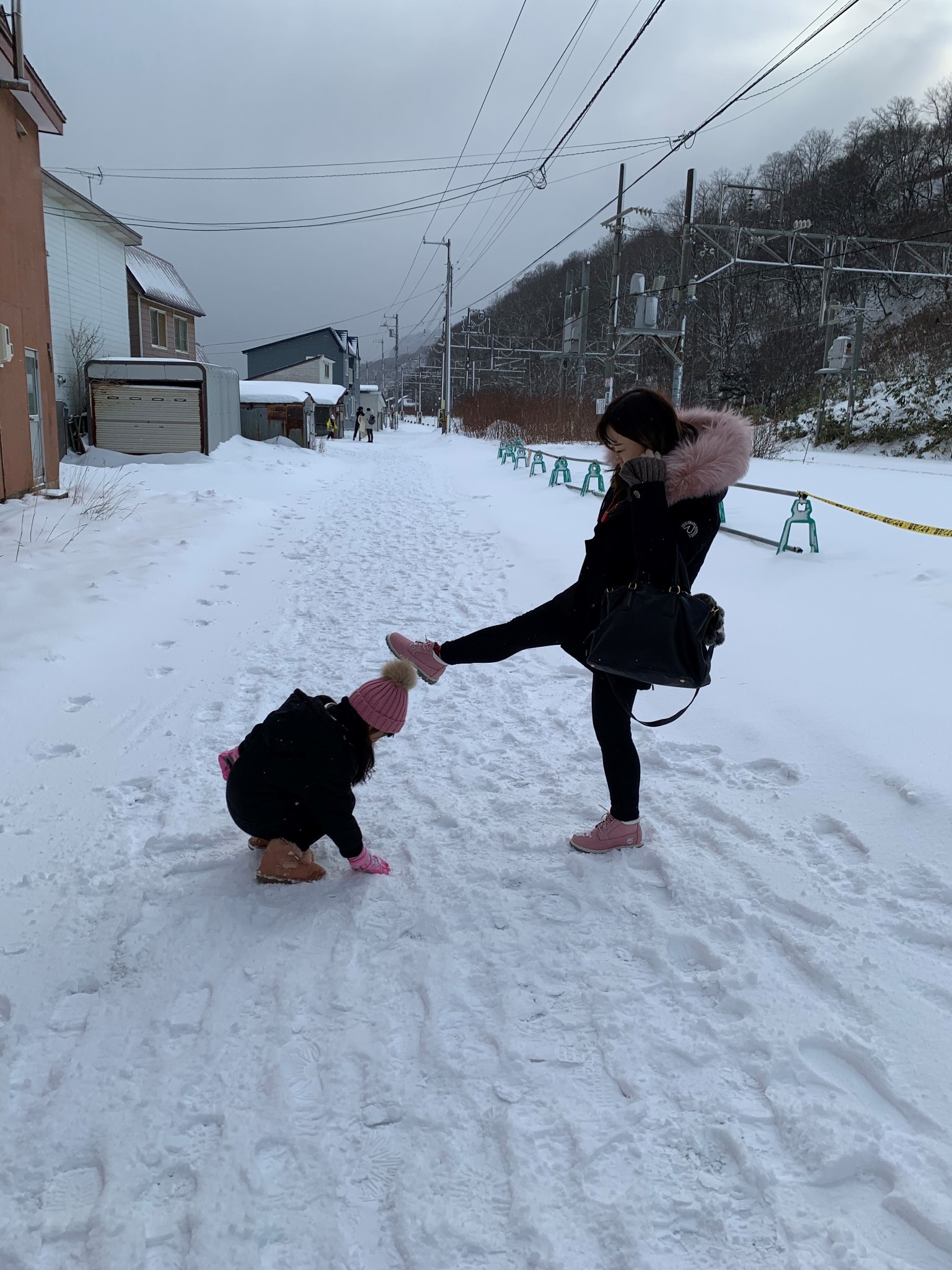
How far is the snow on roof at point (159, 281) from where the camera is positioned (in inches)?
998

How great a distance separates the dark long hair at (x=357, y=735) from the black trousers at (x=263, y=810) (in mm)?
236

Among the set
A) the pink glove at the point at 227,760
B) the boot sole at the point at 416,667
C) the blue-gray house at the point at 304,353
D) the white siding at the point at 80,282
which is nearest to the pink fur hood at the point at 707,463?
the boot sole at the point at 416,667

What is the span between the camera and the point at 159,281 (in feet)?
89.8

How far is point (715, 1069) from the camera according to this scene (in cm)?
208

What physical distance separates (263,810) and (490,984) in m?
0.96

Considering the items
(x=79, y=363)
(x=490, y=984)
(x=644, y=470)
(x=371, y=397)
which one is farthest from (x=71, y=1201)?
(x=371, y=397)

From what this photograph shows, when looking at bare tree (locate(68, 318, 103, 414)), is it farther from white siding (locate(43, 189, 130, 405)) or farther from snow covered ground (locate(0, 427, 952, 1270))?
snow covered ground (locate(0, 427, 952, 1270))

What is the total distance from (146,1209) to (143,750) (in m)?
2.55


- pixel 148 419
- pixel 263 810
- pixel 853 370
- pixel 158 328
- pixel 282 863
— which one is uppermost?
pixel 158 328

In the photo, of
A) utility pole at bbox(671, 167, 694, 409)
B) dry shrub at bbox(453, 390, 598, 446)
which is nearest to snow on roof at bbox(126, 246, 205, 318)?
dry shrub at bbox(453, 390, 598, 446)

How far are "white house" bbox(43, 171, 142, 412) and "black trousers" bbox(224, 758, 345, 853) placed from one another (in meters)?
18.6

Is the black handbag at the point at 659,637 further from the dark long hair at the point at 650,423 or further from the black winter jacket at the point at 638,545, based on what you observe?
the dark long hair at the point at 650,423

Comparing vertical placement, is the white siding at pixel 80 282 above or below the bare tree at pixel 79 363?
above

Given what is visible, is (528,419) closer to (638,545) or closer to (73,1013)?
(638,545)
